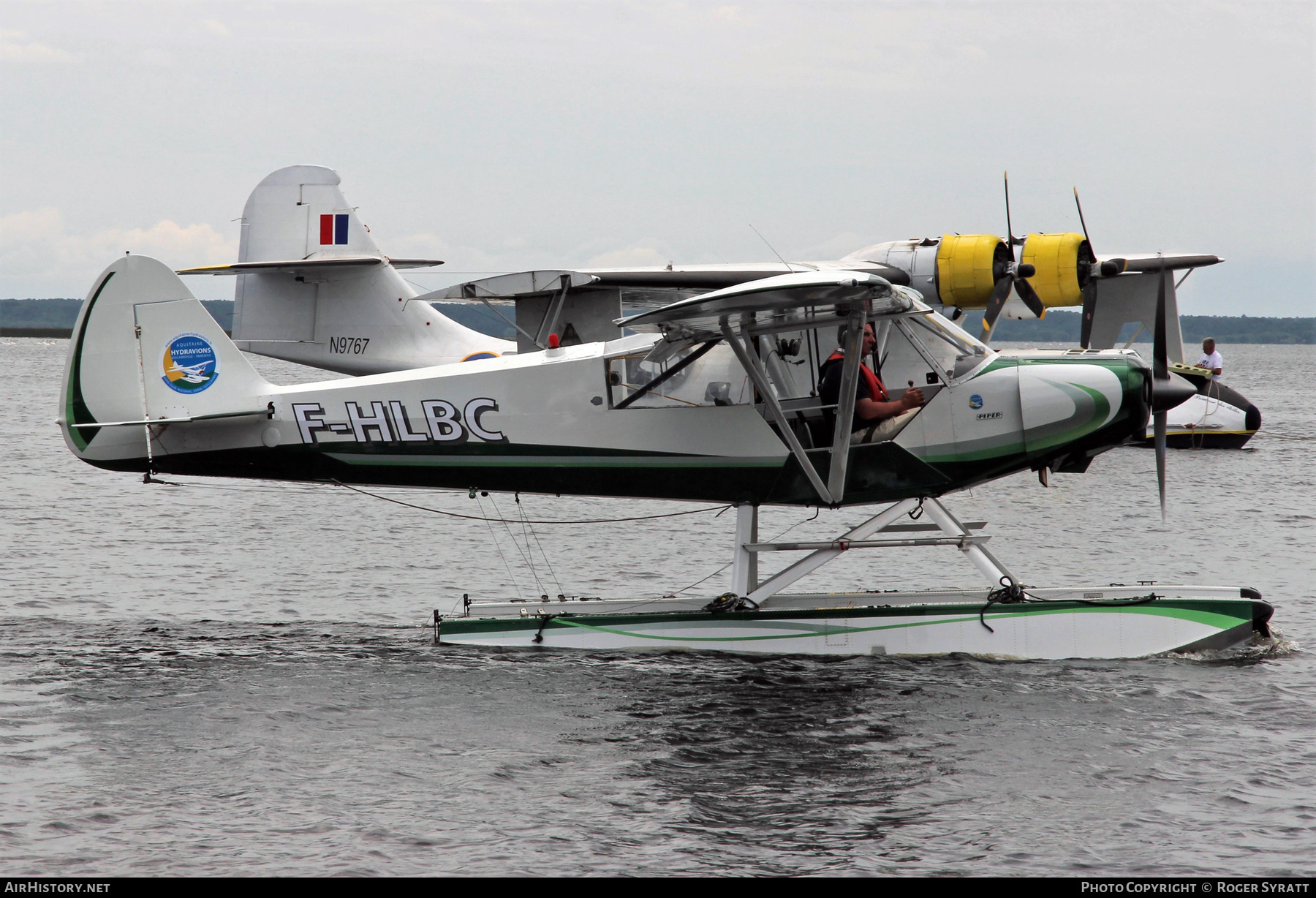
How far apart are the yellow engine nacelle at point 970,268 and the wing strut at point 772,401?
1077 centimetres

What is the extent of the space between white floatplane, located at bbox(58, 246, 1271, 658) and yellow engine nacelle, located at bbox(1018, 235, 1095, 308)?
1005cm

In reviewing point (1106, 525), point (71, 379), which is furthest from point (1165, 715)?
point (1106, 525)

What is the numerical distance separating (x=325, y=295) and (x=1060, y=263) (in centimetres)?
1284

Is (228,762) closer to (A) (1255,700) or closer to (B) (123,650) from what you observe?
(B) (123,650)

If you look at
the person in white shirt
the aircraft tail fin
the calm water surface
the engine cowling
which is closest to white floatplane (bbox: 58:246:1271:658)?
the calm water surface

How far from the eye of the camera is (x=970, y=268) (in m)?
19.0

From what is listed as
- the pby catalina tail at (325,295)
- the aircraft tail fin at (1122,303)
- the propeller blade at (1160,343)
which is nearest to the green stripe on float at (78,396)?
the propeller blade at (1160,343)

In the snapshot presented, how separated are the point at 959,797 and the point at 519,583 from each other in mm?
7862

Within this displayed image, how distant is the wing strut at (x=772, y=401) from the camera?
8.81m

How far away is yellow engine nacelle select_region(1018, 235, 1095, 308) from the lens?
19391mm

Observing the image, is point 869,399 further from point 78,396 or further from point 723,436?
point 78,396

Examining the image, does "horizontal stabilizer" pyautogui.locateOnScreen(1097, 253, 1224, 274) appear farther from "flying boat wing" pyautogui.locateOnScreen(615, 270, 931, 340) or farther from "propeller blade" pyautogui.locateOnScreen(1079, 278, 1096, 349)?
"flying boat wing" pyautogui.locateOnScreen(615, 270, 931, 340)

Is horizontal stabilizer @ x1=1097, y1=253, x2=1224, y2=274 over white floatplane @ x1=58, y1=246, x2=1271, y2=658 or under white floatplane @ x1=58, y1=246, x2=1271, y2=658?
over

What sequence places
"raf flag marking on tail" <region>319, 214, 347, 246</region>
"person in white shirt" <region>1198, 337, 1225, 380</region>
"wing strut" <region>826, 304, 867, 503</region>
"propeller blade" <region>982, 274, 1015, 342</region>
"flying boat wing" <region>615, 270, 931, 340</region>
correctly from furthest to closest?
"person in white shirt" <region>1198, 337, 1225, 380</region>
"raf flag marking on tail" <region>319, 214, 347, 246</region>
"propeller blade" <region>982, 274, 1015, 342</region>
"wing strut" <region>826, 304, 867, 503</region>
"flying boat wing" <region>615, 270, 931, 340</region>
